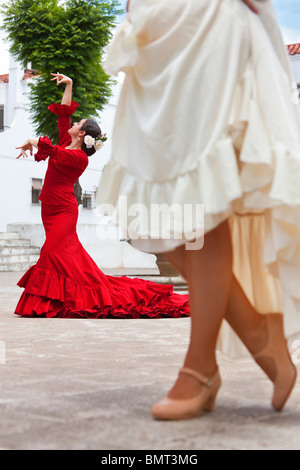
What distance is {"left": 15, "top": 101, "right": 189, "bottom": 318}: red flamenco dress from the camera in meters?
5.84

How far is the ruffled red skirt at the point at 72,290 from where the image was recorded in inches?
230

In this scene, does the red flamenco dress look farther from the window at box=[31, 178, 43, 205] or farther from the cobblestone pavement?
the window at box=[31, 178, 43, 205]

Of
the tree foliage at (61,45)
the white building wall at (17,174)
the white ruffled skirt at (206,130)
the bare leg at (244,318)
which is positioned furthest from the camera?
the white building wall at (17,174)

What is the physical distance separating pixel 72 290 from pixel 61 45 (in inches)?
628

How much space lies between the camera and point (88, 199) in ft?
90.1

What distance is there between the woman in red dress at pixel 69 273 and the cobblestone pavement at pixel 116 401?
65.0 inches

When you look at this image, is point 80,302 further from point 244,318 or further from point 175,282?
point 244,318

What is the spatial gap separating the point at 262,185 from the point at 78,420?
2.67 feet

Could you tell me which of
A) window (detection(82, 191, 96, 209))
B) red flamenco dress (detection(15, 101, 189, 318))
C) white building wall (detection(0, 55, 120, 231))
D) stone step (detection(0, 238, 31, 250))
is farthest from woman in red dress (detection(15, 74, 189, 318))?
window (detection(82, 191, 96, 209))

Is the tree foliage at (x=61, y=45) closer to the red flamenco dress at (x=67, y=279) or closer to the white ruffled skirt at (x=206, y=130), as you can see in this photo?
the red flamenco dress at (x=67, y=279)

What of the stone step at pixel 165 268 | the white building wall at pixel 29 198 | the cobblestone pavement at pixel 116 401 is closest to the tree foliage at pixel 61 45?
the white building wall at pixel 29 198

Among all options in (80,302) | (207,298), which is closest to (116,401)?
(207,298)

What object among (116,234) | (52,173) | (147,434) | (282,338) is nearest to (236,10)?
(282,338)

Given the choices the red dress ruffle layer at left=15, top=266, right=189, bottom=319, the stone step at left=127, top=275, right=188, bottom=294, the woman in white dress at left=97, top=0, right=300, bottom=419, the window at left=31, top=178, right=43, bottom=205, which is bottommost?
the window at left=31, top=178, right=43, bottom=205
